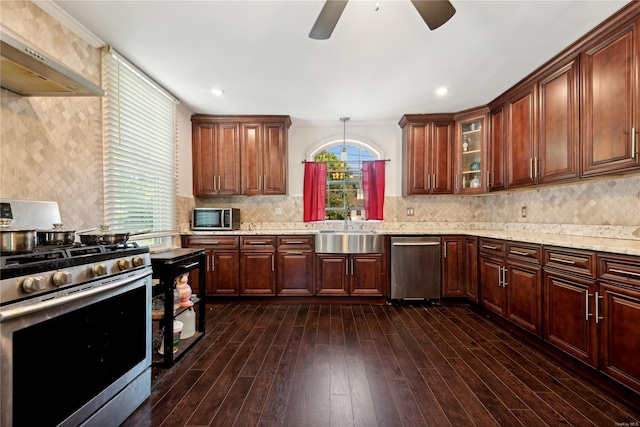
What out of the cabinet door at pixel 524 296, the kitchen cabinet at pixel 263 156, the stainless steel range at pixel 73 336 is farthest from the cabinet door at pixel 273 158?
the cabinet door at pixel 524 296

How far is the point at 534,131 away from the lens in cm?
274

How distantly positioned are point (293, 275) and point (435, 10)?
2.94 metres

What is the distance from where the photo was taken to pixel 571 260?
200 cm

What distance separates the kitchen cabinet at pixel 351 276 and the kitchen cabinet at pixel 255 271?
599 mm

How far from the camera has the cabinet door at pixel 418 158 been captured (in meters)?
3.82

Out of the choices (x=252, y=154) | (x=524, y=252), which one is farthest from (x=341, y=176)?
(x=524, y=252)

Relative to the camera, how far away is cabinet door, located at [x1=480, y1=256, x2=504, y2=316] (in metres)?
2.79

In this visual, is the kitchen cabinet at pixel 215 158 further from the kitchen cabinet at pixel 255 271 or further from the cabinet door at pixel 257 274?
the cabinet door at pixel 257 274

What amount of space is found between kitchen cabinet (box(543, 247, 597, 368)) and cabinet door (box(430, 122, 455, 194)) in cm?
173

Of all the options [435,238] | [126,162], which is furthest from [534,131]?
[126,162]

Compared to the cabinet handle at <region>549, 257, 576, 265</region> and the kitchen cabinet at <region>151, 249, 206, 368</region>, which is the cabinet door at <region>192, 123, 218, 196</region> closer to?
the kitchen cabinet at <region>151, 249, 206, 368</region>

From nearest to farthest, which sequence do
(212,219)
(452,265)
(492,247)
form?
1. (492,247)
2. (452,265)
3. (212,219)

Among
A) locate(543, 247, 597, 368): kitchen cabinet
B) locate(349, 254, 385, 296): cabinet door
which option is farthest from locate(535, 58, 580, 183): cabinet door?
locate(349, 254, 385, 296): cabinet door

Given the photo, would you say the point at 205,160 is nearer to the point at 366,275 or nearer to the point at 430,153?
the point at 366,275
